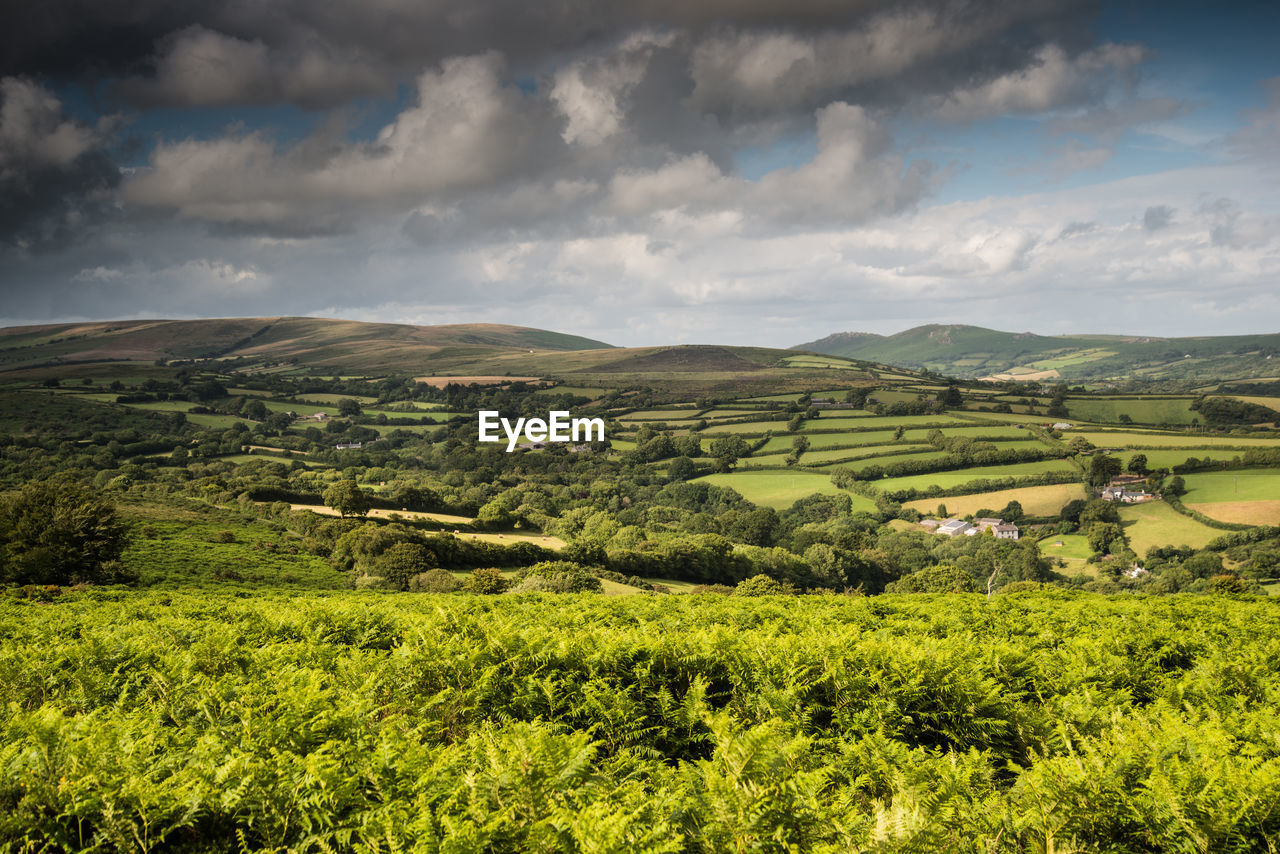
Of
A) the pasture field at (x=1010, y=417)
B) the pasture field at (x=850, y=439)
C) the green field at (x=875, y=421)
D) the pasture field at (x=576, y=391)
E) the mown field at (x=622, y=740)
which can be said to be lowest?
the pasture field at (x=850, y=439)

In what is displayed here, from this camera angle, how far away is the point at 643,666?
8.73 meters

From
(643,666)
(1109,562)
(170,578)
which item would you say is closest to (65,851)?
(643,666)

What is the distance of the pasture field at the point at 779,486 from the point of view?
3850 inches

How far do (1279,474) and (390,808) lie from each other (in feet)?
391

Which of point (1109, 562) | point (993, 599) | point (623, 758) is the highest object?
point (623, 758)

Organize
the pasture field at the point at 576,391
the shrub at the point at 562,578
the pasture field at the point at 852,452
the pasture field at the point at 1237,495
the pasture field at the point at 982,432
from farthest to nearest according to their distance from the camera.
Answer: the pasture field at the point at 576,391 < the pasture field at the point at 982,432 < the pasture field at the point at 852,452 < the pasture field at the point at 1237,495 < the shrub at the point at 562,578

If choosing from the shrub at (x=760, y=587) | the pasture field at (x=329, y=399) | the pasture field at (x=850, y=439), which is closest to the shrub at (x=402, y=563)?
the shrub at (x=760, y=587)

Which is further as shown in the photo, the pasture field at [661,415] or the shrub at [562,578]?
the pasture field at [661,415]

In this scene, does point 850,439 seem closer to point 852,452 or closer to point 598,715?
point 852,452

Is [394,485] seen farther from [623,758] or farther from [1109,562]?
[623,758]

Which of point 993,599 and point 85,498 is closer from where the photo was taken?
point 993,599

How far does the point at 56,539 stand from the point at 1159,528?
10494 centimetres

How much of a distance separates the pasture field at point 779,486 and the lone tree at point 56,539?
261ft

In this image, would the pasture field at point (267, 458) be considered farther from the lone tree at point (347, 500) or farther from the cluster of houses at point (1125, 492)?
the cluster of houses at point (1125, 492)
